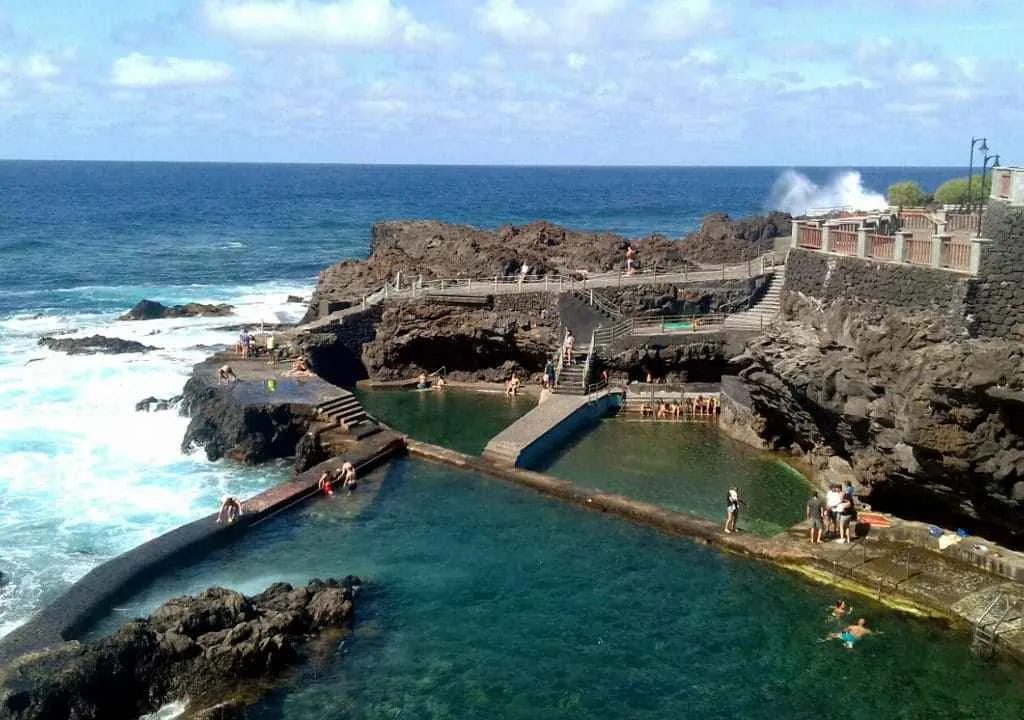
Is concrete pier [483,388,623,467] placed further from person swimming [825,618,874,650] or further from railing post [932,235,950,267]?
railing post [932,235,950,267]

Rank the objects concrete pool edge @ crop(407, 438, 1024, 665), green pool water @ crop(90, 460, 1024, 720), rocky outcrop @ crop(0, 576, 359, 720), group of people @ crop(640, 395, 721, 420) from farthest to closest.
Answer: group of people @ crop(640, 395, 721, 420)
concrete pool edge @ crop(407, 438, 1024, 665)
green pool water @ crop(90, 460, 1024, 720)
rocky outcrop @ crop(0, 576, 359, 720)

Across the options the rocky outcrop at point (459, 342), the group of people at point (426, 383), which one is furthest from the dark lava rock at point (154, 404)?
the group of people at point (426, 383)

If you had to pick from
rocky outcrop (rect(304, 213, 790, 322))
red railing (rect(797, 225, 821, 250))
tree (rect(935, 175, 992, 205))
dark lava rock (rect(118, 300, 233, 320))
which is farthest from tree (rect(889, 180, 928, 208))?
dark lava rock (rect(118, 300, 233, 320))

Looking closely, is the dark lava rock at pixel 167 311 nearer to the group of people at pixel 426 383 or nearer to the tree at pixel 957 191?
the group of people at pixel 426 383

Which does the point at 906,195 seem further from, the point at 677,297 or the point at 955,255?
the point at 955,255

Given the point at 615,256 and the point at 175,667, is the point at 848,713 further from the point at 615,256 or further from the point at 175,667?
the point at 615,256

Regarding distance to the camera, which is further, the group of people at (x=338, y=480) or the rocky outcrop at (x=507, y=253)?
the rocky outcrop at (x=507, y=253)

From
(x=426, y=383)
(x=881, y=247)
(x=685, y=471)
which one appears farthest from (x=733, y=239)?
(x=881, y=247)
